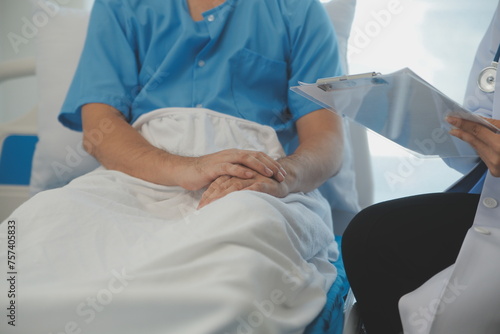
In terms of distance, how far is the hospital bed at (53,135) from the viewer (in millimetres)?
1401

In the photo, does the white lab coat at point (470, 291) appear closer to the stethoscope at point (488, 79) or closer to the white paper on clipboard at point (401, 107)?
the white paper on clipboard at point (401, 107)

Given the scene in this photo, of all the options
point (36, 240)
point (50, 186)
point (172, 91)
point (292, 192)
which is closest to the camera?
point (36, 240)

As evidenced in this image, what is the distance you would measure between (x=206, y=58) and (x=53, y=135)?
0.50 m

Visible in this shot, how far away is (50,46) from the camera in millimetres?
1456

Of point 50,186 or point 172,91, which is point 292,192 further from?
point 50,186

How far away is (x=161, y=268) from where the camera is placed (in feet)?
2.14

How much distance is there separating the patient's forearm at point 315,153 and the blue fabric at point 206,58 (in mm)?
38

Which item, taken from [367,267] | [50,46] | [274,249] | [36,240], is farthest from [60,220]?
[50,46]

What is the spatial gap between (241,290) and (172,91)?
0.71m

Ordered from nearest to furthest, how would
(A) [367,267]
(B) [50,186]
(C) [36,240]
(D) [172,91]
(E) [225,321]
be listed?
(E) [225,321] < (C) [36,240] < (A) [367,267] < (D) [172,91] < (B) [50,186]

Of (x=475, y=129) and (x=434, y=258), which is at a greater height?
(x=475, y=129)

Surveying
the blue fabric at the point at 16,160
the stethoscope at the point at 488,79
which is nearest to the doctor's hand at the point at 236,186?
the stethoscope at the point at 488,79

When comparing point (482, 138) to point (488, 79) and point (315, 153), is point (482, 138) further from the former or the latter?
point (315, 153)

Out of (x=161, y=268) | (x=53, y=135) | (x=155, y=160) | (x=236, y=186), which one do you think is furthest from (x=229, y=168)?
(x=53, y=135)
